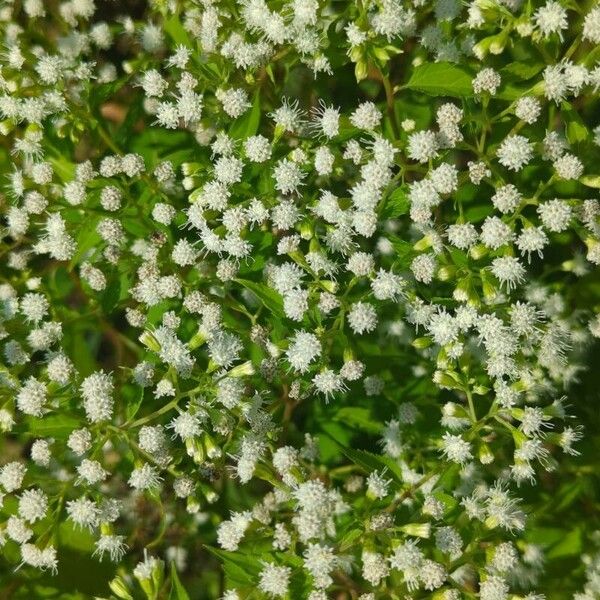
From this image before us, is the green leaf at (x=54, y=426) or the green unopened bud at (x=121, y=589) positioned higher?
the green leaf at (x=54, y=426)

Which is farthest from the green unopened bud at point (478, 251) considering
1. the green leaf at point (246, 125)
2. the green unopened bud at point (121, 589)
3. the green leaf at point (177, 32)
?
the green unopened bud at point (121, 589)

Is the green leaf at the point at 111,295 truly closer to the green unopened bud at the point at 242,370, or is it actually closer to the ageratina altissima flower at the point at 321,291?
the ageratina altissima flower at the point at 321,291

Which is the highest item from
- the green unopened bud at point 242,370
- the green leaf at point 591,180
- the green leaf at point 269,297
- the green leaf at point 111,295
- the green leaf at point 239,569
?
the green leaf at point 591,180

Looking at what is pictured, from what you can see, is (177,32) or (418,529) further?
(177,32)

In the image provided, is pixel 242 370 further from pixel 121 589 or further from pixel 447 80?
pixel 447 80

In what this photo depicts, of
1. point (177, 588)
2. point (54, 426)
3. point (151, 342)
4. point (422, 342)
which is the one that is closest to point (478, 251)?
point (422, 342)

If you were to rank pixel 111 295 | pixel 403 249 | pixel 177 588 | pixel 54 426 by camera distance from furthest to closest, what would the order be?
pixel 111 295
pixel 54 426
pixel 403 249
pixel 177 588

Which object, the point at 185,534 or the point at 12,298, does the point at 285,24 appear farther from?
the point at 185,534

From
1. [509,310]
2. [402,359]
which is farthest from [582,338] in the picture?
[402,359]

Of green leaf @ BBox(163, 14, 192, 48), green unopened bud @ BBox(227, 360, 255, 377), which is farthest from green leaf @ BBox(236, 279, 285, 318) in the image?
green leaf @ BBox(163, 14, 192, 48)
